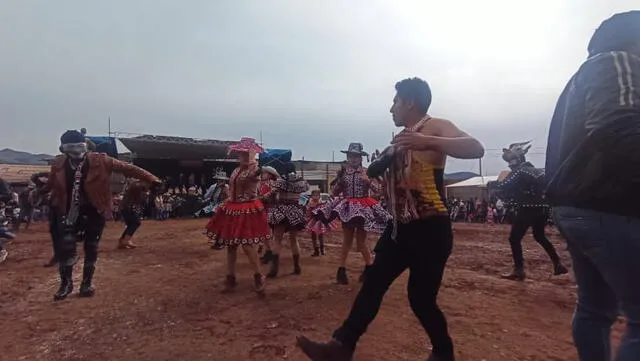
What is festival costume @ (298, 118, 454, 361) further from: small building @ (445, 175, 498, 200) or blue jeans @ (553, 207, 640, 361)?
small building @ (445, 175, 498, 200)

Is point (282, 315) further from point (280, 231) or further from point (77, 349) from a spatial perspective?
point (280, 231)

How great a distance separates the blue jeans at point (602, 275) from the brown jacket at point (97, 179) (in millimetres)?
4830

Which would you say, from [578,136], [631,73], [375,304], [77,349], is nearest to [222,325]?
[77,349]

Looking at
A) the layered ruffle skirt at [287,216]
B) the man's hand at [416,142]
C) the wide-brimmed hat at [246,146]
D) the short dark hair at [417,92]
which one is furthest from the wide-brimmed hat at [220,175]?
the man's hand at [416,142]

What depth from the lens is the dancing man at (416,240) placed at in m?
2.77

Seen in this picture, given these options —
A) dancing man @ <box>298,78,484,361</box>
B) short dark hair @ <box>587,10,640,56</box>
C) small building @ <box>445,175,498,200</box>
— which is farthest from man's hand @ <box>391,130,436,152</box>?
small building @ <box>445,175,498,200</box>

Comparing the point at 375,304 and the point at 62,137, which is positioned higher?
the point at 62,137

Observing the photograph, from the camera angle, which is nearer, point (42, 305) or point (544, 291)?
point (42, 305)

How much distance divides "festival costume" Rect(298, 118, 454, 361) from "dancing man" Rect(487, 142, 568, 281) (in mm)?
4765

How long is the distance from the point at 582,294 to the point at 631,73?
1.06 m

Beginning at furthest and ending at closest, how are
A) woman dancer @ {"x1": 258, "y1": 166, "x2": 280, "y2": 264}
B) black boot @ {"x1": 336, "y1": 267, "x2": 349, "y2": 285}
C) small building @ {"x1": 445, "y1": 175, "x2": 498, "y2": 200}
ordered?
small building @ {"x1": 445, "y1": 175, "x2": 498, "y2": 200}, woman dancer @ {"x1": 258, "y1": 166, "x2": 280, "y2": 264}, black boot @ {"x1": 336, "y1": 267, "x2": 349, "y2": 285}

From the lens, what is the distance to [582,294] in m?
2.22

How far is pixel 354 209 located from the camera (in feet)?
21.1

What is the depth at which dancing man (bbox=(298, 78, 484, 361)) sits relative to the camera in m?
2.77
